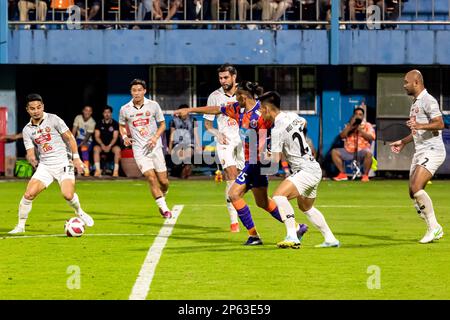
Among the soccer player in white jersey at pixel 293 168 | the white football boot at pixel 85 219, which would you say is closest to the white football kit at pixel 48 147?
the white football boot at pixel 85 219

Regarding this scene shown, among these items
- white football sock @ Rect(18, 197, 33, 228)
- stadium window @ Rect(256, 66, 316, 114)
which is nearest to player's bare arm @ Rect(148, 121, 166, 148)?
white football sock @ Rect(18, 197, 33, 228)

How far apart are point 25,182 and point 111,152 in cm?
317

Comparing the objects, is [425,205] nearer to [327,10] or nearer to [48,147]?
[48,147]

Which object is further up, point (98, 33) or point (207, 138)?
point (98, 33)

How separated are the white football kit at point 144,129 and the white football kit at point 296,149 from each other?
20.6 ft

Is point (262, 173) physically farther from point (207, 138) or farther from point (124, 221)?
point (207, 138)

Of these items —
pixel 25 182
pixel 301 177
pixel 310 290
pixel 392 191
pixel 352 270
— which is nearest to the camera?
pixel 310 290

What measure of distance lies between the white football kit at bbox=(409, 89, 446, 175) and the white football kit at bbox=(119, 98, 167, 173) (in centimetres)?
578

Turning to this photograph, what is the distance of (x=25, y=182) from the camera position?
3294 cm

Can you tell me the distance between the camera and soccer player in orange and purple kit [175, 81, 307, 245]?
53.3ft

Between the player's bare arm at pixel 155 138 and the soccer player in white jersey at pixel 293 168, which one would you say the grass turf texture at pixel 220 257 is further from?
the player's bare arm at pixel 155 138

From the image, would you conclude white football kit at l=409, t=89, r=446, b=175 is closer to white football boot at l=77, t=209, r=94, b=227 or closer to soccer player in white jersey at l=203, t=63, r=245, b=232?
soccer player in white jersey at l=203, t=63, r=245, b=232
